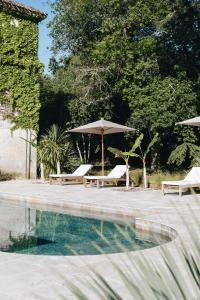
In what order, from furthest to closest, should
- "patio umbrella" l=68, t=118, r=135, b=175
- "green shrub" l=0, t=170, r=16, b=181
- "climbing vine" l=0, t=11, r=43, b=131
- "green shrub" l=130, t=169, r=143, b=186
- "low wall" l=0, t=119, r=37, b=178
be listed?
A: "climbing vine" l=0, t=11, r=43, b=131 < "low wall" l=0, t=119, r=37, b=178 < "green shrub" l=0, t=170, r=16, b=181 < "patio umbrella" l=68, t=118, r=135, b=175 < "green shrub" l=130, t=169, r=143, b=186

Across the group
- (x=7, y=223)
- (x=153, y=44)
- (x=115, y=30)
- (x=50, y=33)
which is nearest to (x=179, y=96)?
(x=153, y=44)

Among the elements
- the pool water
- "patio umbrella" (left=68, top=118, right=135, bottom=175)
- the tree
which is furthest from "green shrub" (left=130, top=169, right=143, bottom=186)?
the pool water

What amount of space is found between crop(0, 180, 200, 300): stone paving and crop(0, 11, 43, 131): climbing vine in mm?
7389

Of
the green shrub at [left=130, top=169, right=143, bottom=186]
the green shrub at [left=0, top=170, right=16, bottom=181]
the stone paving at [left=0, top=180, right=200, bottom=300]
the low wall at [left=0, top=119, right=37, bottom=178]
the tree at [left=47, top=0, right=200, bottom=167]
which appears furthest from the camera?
the low wall at [left=0, top=119, right=37, bottom=178]

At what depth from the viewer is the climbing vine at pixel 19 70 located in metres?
19.8

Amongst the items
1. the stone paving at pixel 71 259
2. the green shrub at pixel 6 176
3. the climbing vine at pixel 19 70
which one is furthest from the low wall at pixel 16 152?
the stone paving at pixel 71 259

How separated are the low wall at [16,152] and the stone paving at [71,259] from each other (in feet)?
20.8

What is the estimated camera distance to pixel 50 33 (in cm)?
2392

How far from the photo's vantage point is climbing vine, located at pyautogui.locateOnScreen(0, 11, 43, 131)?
65.0ft

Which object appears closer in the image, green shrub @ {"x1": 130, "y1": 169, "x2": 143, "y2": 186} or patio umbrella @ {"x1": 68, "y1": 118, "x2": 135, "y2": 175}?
green shrub @ {"x1": 130, "y1": 169, "x2": 143, "y2": 186}

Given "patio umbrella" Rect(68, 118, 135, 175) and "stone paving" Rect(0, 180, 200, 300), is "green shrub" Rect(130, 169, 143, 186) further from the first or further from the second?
"patio umbrella" Rect(68, 118, 135, 175)

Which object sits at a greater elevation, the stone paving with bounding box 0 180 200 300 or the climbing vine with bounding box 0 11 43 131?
the climbing vine with bounding box 0 11 43 131

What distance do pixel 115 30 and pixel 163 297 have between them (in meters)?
20.9

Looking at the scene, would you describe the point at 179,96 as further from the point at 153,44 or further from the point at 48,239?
the point at 48,239
